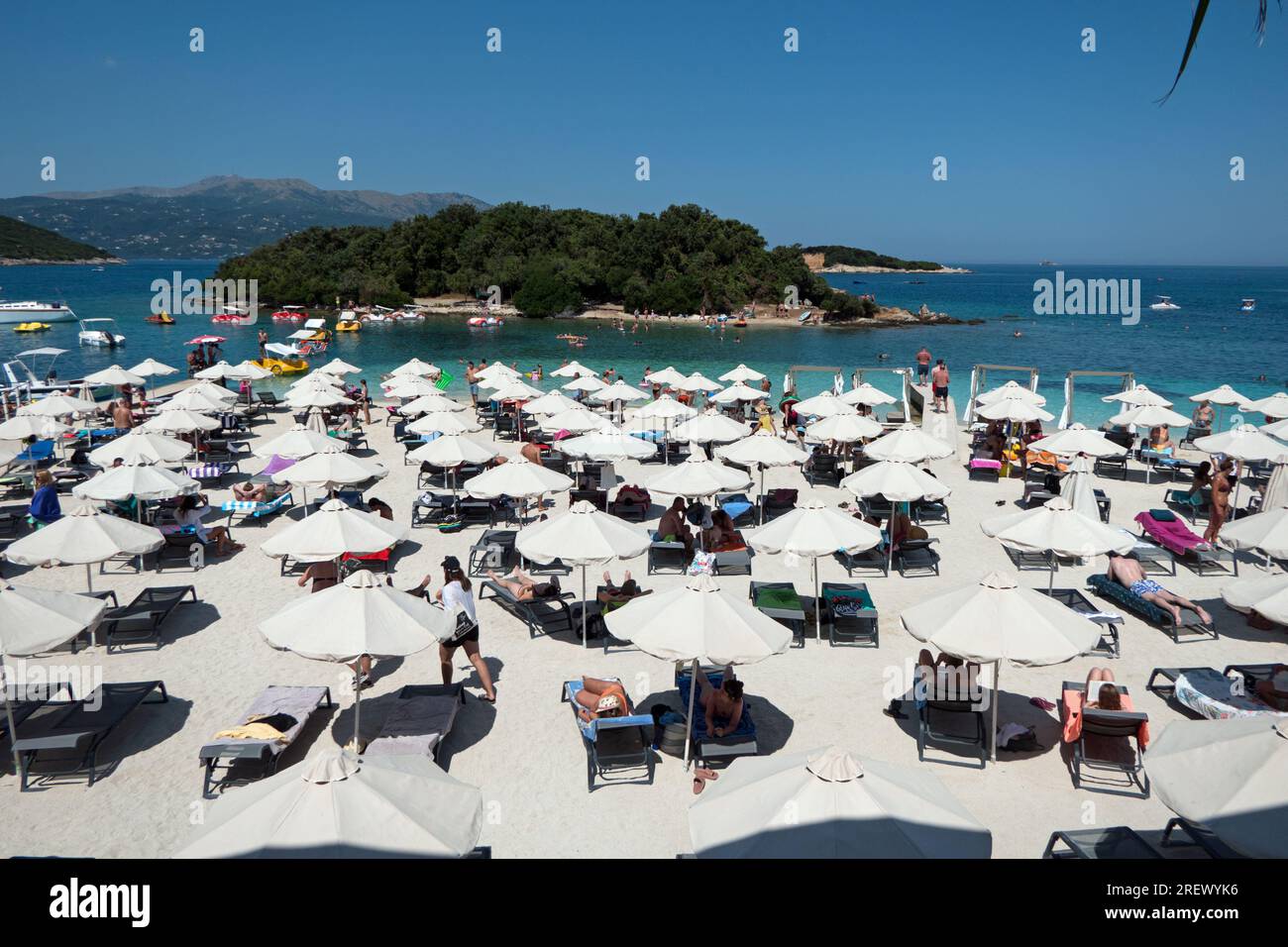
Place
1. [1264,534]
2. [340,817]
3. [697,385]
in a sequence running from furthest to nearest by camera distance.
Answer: [697,385], [1264,534], [340,817]

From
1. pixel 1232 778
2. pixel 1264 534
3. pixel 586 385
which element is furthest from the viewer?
A: pixel 586 385

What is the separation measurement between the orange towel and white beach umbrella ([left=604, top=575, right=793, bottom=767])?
8.70 feet

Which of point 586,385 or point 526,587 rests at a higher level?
point 586,385

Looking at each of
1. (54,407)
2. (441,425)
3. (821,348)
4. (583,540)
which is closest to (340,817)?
(583,540)

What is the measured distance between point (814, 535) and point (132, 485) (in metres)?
9.66

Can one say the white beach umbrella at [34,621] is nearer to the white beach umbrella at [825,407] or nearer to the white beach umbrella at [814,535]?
the white beach umbrella at [814,535]

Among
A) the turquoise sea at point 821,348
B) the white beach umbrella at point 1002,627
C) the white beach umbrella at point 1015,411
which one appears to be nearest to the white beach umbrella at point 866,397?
the white beach umbrella at point 1015,411

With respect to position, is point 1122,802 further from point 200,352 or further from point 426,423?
point 200,352

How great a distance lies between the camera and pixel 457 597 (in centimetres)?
831

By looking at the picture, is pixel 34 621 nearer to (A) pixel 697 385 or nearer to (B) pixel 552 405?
(B) pixel 552 405

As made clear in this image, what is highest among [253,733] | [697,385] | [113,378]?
[113,378]

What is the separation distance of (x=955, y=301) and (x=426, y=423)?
125394mm

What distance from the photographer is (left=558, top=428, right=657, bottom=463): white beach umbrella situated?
14.3 metres
